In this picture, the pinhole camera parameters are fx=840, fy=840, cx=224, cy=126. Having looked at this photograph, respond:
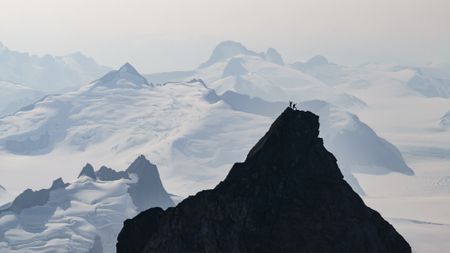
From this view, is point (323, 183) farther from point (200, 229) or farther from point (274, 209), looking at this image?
point (200, 229)

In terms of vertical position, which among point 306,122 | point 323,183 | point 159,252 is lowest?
point 159,252

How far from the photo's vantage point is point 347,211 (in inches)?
3339

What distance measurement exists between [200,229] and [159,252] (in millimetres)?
4991

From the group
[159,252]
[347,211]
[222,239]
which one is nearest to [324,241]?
[347,211]

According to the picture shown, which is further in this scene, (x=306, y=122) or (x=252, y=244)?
(x=306, y=122)

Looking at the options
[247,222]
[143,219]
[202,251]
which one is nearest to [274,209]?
[247,222]

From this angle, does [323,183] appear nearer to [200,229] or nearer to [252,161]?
[252,161]

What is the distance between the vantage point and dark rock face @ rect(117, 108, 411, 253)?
82.6 meters

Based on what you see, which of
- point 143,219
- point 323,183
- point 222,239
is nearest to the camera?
point 222,239

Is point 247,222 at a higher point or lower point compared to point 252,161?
lower

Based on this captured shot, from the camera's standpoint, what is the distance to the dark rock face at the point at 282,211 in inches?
3253

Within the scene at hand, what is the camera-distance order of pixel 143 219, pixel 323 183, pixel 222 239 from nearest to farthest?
pixel 222 239, pixel 323 183, pixel 143 219

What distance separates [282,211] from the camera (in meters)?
84.1

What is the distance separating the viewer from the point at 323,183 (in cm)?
8688
